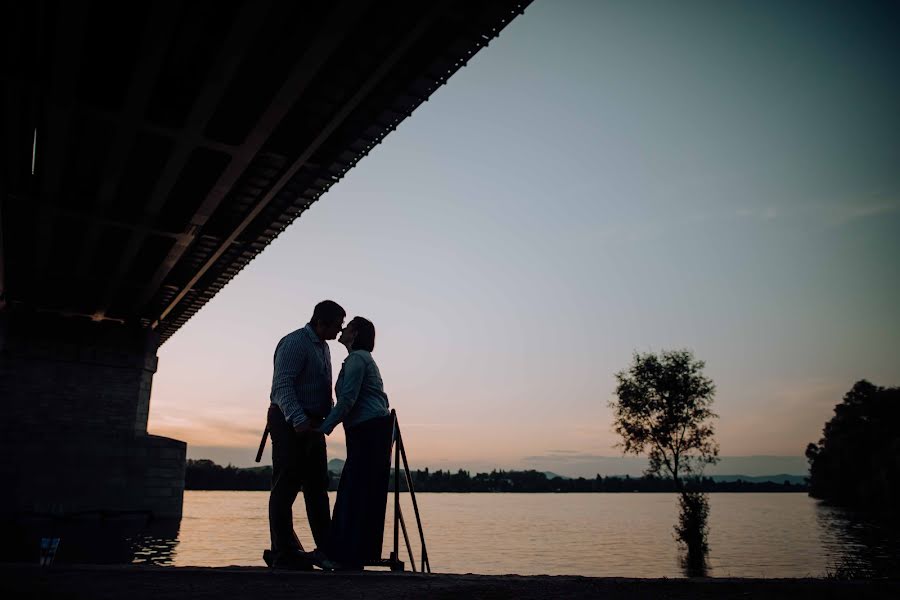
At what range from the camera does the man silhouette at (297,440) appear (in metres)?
5.69

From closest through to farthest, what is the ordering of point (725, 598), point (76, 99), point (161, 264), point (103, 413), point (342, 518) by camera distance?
point (725, 598) < point (342, 518) < point (76, 99) < point (161, 264) < point (103, 413)

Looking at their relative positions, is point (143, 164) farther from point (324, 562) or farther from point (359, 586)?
point (359, 586)

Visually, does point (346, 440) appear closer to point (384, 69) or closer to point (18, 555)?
point (384, 69)

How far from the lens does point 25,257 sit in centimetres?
2383

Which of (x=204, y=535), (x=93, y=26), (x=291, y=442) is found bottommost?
(x=204, y=535)

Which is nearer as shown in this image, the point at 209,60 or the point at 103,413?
the point at 209,60

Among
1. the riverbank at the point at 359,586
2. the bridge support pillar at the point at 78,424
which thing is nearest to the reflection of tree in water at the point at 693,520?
the bridge support pillar at the point at 78,424

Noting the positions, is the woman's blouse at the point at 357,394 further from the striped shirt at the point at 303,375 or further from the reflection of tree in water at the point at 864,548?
the reflection of tree in water at the point at 864,548

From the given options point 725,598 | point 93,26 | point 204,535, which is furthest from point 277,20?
point 204,535

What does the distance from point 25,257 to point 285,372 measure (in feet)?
76.9

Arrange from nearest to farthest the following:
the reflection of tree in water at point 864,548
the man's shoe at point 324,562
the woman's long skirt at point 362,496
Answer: the man's shoe at point 324,562 < the woman's long skirt at point 362,496 < the reflection of tree in water at point 864,548

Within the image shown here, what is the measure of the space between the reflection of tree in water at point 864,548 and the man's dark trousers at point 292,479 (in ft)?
44.0

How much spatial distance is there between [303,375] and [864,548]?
33493 millimetres

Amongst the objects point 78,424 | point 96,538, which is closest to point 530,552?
point 96,538
